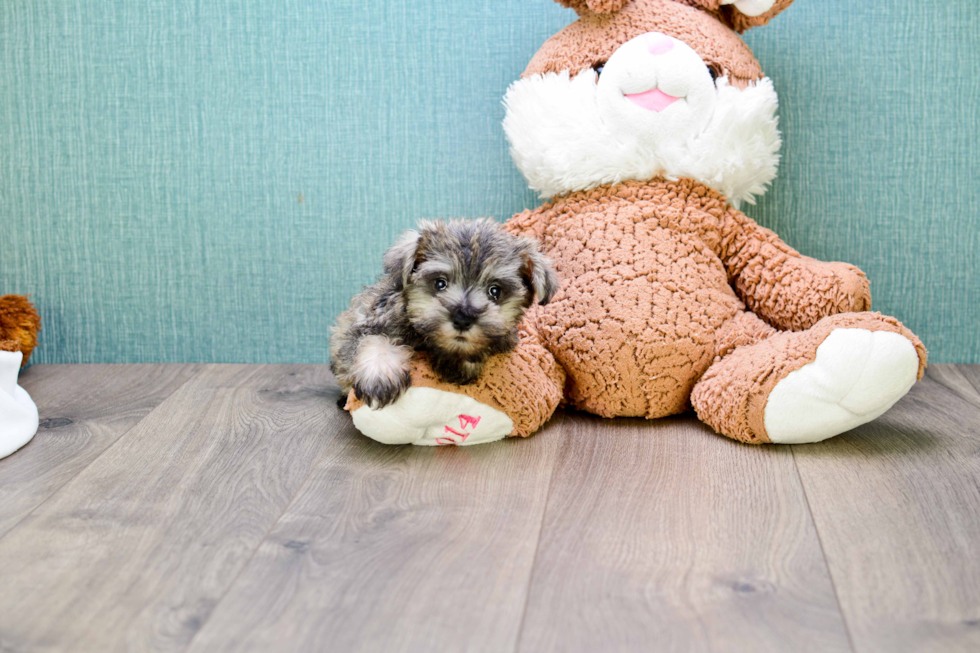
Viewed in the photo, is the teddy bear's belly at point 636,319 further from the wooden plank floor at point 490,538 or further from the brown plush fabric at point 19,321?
the brown plush fabric at point 19,321

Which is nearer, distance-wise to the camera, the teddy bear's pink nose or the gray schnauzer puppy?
the gray schnauzer puppy

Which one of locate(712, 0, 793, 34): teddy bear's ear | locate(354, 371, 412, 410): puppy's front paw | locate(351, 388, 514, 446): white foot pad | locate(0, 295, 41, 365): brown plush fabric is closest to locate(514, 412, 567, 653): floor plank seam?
locate(351, 388, 514, 446): white foot pad

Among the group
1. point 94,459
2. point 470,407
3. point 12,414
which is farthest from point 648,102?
point 12,414

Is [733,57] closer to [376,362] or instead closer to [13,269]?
[376,362]

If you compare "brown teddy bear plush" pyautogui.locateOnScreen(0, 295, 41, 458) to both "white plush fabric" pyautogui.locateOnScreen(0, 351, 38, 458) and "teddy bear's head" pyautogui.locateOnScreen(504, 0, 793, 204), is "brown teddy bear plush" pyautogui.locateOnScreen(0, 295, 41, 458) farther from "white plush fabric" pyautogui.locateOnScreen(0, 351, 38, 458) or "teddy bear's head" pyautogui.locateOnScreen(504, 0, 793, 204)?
"teddy bear's head" pyautogui.locateOnScreen(504, 0, 793, 204)

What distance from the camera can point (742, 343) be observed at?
5.20 feet

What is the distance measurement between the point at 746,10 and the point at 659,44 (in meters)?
0.25

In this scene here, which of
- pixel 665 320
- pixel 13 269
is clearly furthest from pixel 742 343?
pixel 13 269

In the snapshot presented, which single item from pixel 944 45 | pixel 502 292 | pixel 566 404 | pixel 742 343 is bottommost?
pixel 566 404

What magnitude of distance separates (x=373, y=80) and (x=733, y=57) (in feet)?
2.84

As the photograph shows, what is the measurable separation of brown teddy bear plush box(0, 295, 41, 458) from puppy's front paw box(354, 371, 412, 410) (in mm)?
701

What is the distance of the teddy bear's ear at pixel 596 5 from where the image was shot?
63.8 inches

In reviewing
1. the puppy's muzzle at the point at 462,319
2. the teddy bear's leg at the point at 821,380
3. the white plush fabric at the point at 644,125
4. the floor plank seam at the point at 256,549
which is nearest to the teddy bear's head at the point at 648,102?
the white plush fabric at the point at 644,125

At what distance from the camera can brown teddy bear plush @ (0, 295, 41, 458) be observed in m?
1.52
